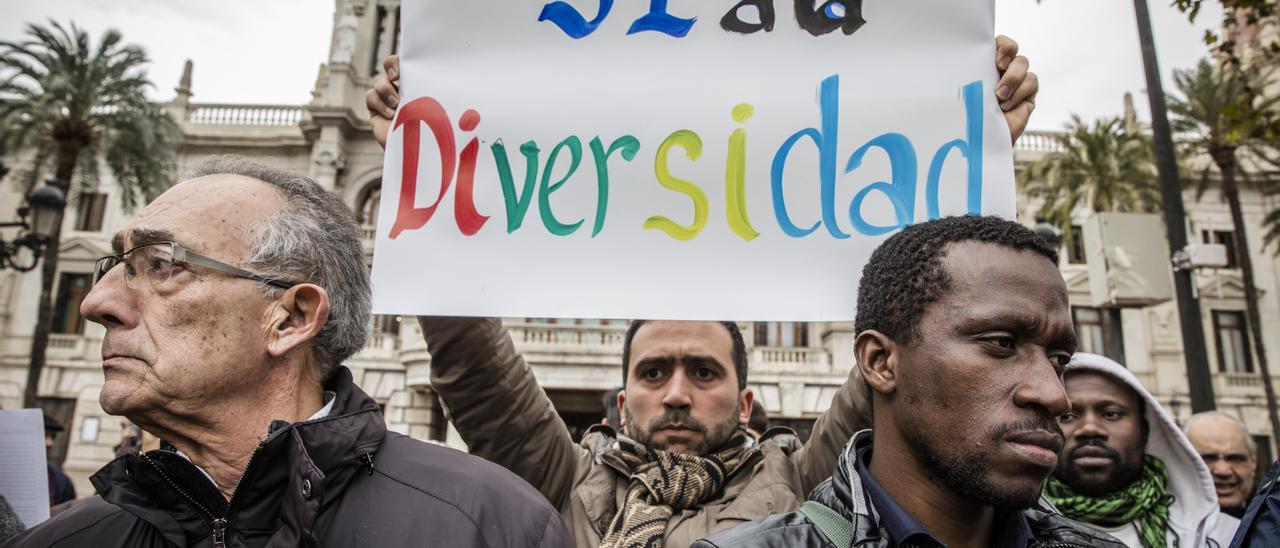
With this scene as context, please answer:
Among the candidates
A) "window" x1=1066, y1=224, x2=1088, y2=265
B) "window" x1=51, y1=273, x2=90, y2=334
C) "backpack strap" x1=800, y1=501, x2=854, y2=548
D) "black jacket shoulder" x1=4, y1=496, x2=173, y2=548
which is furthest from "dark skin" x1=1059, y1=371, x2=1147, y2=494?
"window" x1=51, y1=273, x2=90, y2=334

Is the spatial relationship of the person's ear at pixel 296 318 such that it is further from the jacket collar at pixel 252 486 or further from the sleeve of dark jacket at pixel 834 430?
the sleeve of dark jacket at pixel 834 430

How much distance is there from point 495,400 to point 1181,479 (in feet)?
6.98

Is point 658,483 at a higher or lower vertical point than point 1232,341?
lower

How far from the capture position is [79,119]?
18.5 metres

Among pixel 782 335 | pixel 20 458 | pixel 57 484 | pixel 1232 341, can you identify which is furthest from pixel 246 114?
pixel 1232 341

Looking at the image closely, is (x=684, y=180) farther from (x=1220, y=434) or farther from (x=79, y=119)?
(x=79, y=119)

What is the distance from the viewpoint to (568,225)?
2.36 meters

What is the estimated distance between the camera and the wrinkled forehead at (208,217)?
168cm

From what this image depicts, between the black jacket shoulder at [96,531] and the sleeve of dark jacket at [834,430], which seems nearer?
the black jacket shoulder at [96,531]

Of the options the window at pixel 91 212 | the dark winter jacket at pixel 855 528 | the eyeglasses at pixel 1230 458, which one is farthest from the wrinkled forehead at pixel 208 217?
the window at pixel 91 212

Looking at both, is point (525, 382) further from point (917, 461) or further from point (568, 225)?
point (917, 461)

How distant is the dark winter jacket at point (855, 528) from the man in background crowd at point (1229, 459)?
320 cm

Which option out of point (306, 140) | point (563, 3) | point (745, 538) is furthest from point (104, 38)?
point (745, 538)

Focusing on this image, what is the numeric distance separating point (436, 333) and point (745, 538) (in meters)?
1.15
